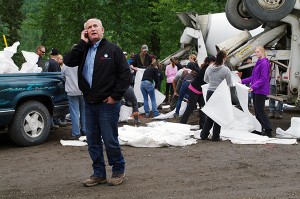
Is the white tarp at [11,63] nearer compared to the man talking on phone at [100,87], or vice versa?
the man talking on phone at [100,87]

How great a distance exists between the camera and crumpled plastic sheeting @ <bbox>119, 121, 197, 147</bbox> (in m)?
8.98

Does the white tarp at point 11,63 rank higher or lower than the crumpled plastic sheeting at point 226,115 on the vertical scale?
higher

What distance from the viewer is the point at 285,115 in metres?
13.7

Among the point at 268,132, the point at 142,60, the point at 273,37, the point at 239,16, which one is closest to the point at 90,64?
the point at 268,132

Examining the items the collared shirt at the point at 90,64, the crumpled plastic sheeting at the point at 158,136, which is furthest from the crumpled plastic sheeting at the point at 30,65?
the collared shirt at the point at 90,64

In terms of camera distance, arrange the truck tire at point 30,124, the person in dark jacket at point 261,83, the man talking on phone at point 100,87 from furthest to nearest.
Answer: the person in dark jacket at point 261,83 < the truck tire at point 30,124 < the man talking on phone at point 100,87

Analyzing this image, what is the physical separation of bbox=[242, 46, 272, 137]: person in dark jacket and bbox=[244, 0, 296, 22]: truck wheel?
0.98 m

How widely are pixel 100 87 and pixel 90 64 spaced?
30cm

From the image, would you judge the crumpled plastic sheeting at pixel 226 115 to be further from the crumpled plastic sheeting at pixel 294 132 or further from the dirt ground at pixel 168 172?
the crumpled plastic sheeting at pixel 294 132

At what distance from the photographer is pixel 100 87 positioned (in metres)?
5.91

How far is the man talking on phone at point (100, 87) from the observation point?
591 centimetres

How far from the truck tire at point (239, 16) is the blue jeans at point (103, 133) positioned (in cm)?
607

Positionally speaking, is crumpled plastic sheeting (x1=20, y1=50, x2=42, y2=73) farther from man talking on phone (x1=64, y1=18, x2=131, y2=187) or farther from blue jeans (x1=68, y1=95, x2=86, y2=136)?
man talking on phone (x1=64, y1=18, x2=131, y2=187)

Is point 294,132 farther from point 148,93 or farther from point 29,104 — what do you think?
point 148,93
